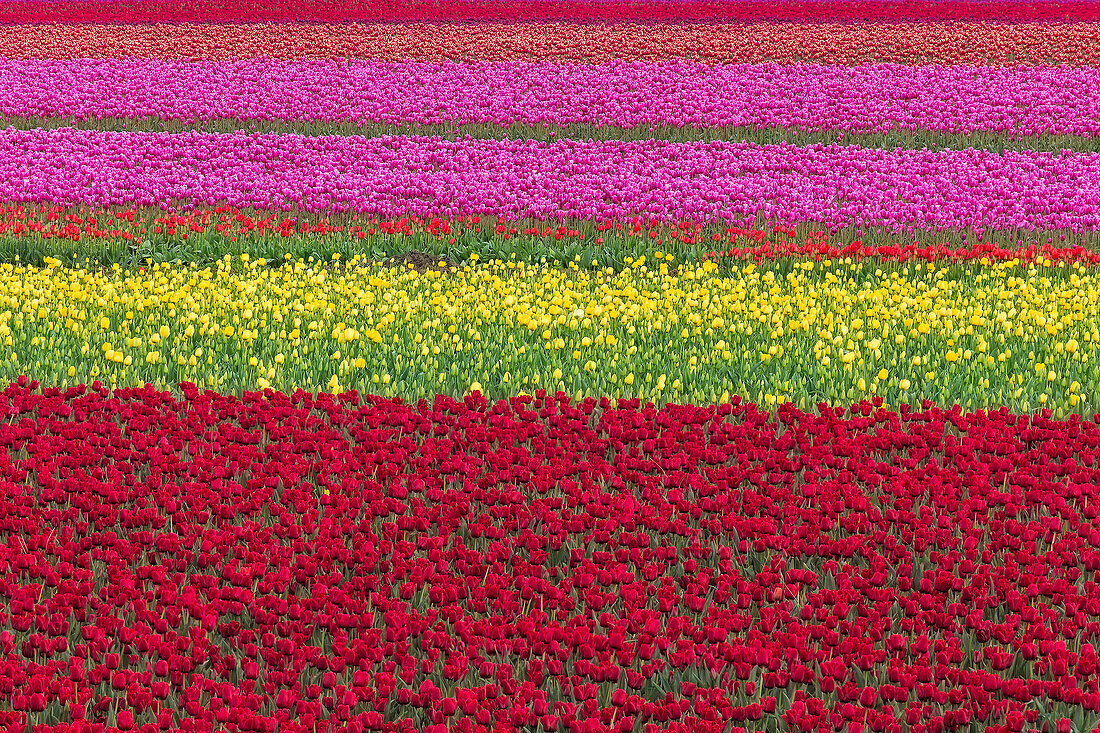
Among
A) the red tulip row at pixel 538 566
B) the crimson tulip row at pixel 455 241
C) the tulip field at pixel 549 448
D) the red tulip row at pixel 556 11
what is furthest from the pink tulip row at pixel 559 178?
the red tulip row at pixel 556 11

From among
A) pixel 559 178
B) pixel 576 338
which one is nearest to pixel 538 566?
pixel 576 338

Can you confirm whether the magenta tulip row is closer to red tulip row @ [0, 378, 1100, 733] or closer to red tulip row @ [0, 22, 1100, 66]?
A: red tulip row @ [0, 22, 1100, 66]

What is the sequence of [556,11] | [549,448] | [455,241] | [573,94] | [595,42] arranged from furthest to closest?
[556,11] < [595,42] < [573,94] < [455,241] < [549,448]

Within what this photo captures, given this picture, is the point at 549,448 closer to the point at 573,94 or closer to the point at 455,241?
the point at 455,241

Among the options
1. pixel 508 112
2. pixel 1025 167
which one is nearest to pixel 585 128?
pixel 508 112

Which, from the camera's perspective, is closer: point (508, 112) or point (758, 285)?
point (758, 285)

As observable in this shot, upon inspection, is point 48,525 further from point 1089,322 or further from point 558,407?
point 1089,322
